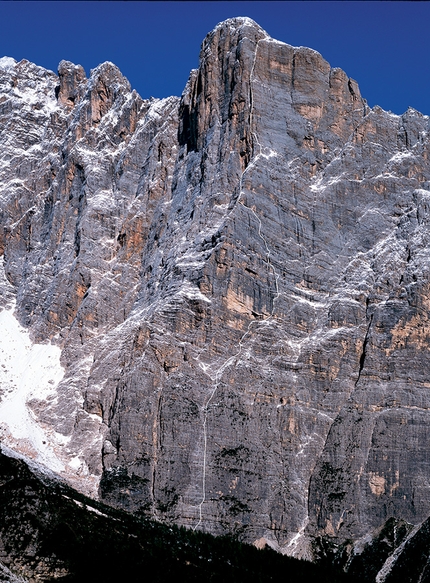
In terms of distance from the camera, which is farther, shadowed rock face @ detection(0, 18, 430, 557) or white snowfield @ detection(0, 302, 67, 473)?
white snowfield @ detection(0, 302, 67, 473)

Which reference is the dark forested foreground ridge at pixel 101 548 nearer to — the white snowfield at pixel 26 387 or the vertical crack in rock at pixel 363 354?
the white snowfield at pixel 26 387

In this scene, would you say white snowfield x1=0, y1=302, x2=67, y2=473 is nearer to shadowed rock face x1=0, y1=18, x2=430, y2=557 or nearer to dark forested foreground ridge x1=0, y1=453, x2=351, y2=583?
shadowed rock face x1=0, y1=18, x2=430, y2=557

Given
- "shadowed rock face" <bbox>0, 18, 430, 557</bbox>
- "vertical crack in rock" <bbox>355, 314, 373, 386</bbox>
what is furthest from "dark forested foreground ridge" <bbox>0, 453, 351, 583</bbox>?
"vertical crack in rock" <bbox>355, 314, 373, 386</bbox>

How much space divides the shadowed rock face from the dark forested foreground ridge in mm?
10429

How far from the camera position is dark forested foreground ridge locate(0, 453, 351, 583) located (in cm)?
10369

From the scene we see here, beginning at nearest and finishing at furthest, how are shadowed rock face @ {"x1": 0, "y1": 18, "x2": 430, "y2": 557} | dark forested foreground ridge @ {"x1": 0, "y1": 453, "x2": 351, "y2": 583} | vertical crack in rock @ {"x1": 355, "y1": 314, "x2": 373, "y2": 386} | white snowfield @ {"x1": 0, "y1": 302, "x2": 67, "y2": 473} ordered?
1. dark forested foreground ridge @ {"x1": 0, "y1": 453, "x2": 351, "y2": 583}
2. shadowed rock face @ {"x1": 0, "y1": 18, "x2": 430, "y2": 557}
3. vertical crack in rock @ {"x1": 355, "y1": 314, "x2": 373, "y2": 386}
4. white snowfield @ {"x1": 0, "y1": 302, "x2": 67, "y2": 473}

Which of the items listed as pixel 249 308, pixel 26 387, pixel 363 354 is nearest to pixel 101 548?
pixel 249 308

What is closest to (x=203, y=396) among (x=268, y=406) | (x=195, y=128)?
(x=268, y=406)

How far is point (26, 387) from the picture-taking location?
16462 centimetres

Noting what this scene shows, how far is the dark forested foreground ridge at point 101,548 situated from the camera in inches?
4082

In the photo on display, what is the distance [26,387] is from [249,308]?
109ft

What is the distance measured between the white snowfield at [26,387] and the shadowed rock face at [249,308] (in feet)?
3.31

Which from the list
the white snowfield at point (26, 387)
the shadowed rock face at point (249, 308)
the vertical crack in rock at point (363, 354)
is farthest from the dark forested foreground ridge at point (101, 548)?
the vertical crack in rock at point (363, 354)

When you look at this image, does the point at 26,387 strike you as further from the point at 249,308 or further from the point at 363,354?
the point at 363,354
